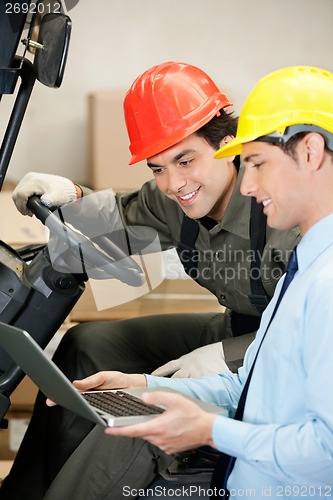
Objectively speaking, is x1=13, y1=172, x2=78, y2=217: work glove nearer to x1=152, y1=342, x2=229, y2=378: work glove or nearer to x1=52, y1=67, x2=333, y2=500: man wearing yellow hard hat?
x1=152, y1=342, x2=229, y2=378: work glove

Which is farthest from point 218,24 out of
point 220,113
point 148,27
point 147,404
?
point 147,404

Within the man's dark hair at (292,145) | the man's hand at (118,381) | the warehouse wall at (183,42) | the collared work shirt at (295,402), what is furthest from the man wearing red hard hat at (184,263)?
the warehouse wall at (183,42)

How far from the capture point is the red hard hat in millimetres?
2291

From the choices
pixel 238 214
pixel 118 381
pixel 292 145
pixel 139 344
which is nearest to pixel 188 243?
pixel 238 214

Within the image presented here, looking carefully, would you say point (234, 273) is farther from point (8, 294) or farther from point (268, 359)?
point (268, 359)

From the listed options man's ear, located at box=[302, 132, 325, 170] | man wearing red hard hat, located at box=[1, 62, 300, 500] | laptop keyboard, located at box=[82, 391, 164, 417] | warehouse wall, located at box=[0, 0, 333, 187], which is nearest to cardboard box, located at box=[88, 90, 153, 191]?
warehouse wall, located at box=[0, 0, 333, 187]

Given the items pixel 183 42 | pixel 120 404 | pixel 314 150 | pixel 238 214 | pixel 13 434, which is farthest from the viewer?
pixel 183 42

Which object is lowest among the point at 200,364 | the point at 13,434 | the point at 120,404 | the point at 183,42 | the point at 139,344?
the point at 13,434

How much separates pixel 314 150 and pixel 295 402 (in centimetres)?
41

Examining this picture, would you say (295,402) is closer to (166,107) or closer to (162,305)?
(166,107)

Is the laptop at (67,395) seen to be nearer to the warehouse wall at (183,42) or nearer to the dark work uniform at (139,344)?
the dark work uniform at (139,344)

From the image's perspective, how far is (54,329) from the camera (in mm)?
2240

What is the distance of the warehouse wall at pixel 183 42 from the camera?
13.6 ft

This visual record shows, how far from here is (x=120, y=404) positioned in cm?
158
